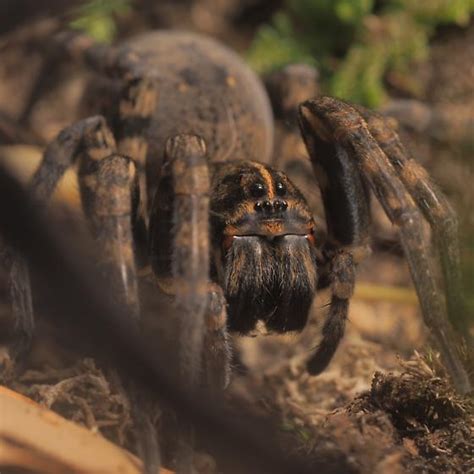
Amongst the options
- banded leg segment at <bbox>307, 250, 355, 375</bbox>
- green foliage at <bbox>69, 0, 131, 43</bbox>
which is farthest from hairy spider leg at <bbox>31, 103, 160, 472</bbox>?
green foliage at <bbox>69, 0, 131, 43</bbox>

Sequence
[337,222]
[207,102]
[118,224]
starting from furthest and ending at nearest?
[207,102] < [337,222] < [118,224]

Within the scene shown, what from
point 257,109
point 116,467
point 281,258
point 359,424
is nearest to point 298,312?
point 281,258

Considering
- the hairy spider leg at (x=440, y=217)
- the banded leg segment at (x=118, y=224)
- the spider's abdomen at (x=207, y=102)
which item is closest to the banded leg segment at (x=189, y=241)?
the banded leg segment at (x=118, y=224)

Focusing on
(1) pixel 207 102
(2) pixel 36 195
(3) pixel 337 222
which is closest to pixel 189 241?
(2) pixel 36 195

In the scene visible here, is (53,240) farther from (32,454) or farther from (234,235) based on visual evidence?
(234,235)

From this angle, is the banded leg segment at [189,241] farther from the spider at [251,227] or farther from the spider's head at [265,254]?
the spider's head at [265,254]

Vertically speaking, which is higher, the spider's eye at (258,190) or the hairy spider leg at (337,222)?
the spider's eye at (258,190)

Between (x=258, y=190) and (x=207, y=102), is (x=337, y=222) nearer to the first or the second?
(x=258, y=190)
